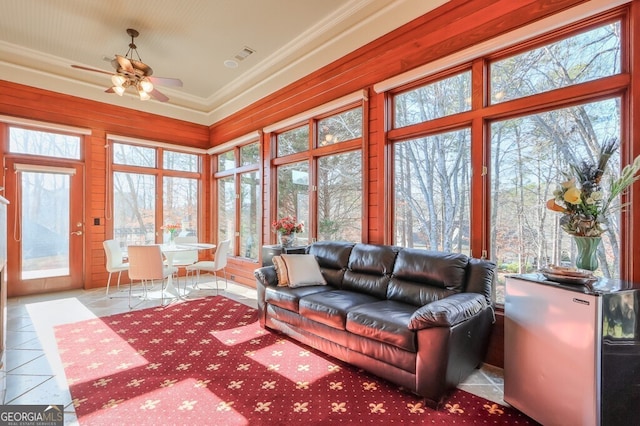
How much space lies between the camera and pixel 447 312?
201cm

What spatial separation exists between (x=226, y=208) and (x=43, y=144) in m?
3.06

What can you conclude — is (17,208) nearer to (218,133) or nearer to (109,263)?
(109,263)

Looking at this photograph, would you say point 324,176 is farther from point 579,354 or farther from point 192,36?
point 579,354

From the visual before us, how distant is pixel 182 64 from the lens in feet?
16.0

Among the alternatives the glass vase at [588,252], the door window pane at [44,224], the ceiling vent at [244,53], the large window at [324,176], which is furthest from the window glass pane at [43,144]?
the glass vase at [588,252]

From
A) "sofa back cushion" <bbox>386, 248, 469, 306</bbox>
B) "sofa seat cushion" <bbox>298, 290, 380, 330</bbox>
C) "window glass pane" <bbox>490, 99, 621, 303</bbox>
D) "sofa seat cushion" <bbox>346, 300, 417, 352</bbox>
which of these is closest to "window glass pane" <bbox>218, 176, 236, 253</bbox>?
"sofa seat cushion" <bbox>298, 290, 380, 330</bbox>

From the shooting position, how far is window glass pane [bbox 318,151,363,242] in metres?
4.00

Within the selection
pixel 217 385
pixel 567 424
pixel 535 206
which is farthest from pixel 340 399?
pixel 535 206

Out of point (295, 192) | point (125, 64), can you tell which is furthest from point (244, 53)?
point (295, 192)

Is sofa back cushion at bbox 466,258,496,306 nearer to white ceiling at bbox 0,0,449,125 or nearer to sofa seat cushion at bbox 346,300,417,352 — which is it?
sofa seat cushion at bbox 346,300,417,352

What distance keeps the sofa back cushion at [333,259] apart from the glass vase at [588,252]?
2.07 meters

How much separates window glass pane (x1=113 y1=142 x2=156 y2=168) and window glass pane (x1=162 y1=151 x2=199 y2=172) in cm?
24

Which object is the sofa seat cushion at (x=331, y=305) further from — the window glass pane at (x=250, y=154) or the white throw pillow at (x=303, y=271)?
the window glass pane at (x=250, y=154)

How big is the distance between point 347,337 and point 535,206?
1.93 meters
